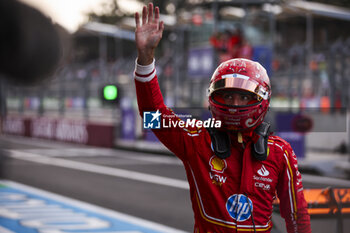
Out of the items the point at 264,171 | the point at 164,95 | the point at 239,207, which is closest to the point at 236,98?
the point at 264,171

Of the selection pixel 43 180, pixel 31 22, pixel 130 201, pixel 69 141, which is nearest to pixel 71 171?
pixel 43 180

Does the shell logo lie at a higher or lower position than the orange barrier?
higher

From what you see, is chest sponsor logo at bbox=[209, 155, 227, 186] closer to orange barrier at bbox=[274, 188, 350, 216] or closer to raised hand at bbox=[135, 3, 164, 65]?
raised hand at bbox=[135, 3, 164, 65]

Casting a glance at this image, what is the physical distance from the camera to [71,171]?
1303 cm

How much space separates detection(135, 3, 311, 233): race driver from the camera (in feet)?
7.88

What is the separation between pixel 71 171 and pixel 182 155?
426 inches

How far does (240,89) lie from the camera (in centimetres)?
248

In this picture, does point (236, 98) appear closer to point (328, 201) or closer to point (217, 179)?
point (217, 179)

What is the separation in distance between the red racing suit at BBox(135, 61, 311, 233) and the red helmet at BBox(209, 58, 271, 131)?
0.32 feet

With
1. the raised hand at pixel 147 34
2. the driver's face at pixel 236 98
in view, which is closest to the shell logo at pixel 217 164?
the driver's face at pixel 236 98

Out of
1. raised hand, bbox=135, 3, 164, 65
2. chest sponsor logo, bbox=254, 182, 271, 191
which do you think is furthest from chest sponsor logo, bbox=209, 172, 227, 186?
raised hand, bbox=135, 3, 164, 65

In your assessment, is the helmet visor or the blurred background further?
the helmet visor

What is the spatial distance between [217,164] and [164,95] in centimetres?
1532

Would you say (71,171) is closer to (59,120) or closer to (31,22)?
(59,120)
